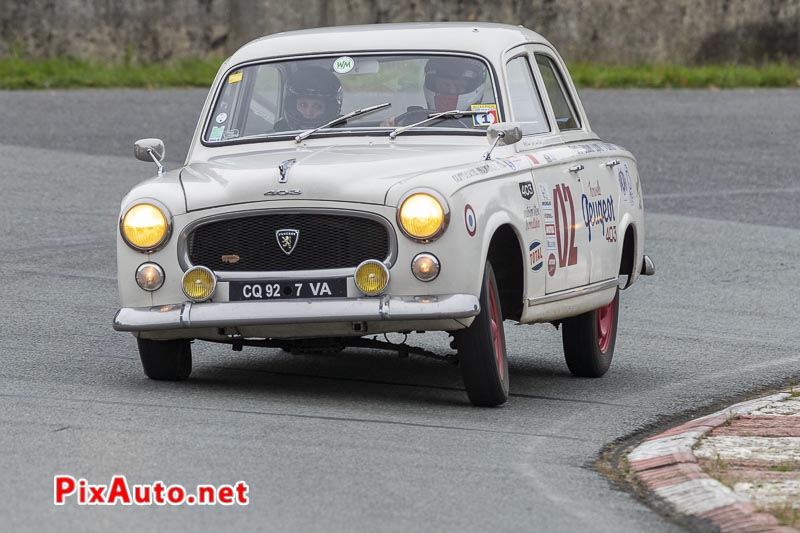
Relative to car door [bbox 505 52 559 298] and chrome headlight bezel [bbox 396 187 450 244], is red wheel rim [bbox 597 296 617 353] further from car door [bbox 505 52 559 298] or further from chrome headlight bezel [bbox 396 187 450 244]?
chrome headlight bezel [bbox 396 187 450 244]

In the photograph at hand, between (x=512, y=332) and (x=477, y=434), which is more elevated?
(x=477, y=434)

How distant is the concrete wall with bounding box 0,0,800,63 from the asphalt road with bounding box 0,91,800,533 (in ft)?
37.7

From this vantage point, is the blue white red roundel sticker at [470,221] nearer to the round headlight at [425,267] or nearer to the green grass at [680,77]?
the round headlight at [425,267]

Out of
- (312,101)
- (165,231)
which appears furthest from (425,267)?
(312,101)

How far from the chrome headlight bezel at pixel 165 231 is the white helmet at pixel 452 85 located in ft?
5.48

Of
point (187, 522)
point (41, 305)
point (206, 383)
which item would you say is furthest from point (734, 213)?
point (187, 522)

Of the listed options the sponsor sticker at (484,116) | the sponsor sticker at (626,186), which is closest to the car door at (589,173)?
the sponsor sticker at (626,186)

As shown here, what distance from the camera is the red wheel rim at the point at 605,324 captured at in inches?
380

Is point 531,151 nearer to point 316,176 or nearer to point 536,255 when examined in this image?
point 536,255

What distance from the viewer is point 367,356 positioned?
9.64 meters

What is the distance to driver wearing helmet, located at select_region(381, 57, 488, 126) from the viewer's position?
891 centimetres

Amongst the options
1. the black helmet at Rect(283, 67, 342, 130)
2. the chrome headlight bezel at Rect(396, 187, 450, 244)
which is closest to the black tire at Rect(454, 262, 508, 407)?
the chrome headlight bezel at Rect(396, 187, 450, 244)

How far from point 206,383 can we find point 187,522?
289 cm

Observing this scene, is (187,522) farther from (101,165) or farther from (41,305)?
(101,165)
